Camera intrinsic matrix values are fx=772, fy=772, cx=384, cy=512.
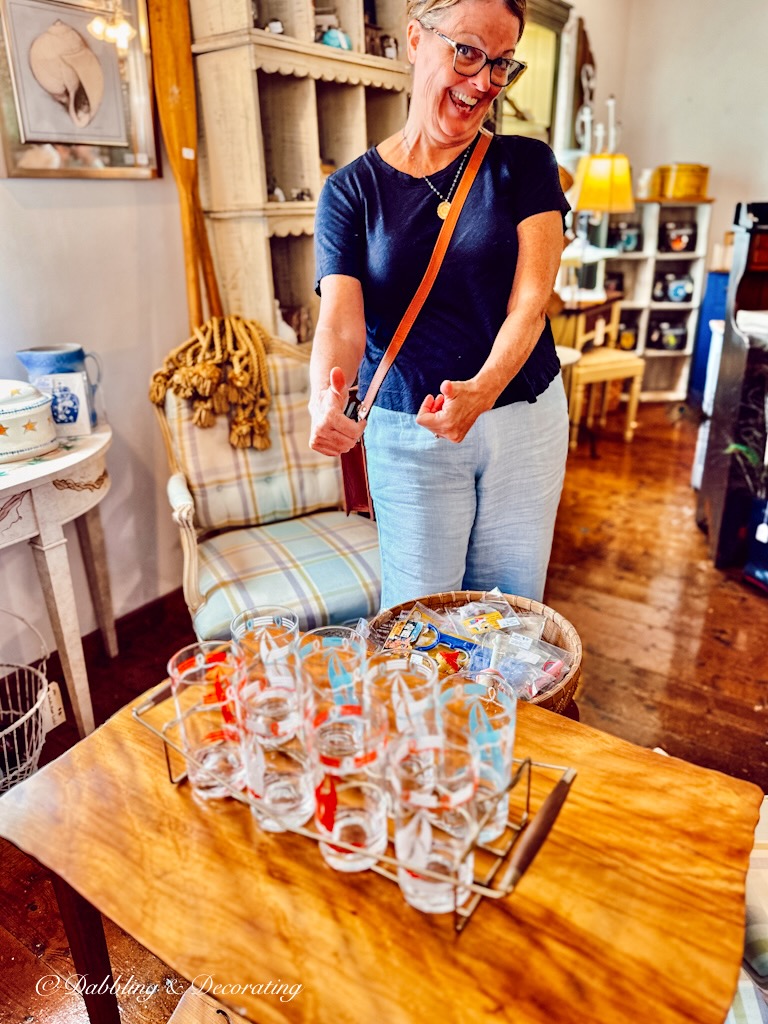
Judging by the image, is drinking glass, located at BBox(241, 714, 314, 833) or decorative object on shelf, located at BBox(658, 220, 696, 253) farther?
decorative object on shelf, located at BBox(658, 220, 696, 253)

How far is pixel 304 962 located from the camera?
73cm

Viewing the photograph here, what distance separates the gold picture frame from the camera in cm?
186

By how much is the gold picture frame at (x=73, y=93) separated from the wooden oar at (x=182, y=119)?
37 millimetres

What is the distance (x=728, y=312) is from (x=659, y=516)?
1.01 meters

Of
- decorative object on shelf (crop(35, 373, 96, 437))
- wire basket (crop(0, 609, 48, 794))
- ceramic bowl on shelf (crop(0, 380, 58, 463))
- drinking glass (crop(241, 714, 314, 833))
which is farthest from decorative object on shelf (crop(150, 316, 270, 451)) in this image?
drinking glass (crop(241, 714, 314, 833))

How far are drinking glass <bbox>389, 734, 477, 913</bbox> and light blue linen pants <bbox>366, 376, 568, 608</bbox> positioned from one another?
66 centimetres

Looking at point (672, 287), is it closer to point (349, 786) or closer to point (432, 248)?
point (432, 248)

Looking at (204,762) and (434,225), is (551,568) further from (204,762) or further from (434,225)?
(204,762)

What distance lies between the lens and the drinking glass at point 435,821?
0.76m

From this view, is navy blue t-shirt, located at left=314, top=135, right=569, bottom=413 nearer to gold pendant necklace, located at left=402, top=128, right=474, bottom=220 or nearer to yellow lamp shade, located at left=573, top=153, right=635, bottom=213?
gold pendant necklace, located at left=402, top=128, right=474, bottom=220

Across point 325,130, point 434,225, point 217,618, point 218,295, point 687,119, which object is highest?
point 687,119

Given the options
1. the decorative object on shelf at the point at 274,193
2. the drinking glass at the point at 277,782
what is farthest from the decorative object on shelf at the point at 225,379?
the drinking glass at the point at 277,782

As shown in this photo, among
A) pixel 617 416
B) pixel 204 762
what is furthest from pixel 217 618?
pixel 617 416

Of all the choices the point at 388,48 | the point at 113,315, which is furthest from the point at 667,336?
the point at 113,315
